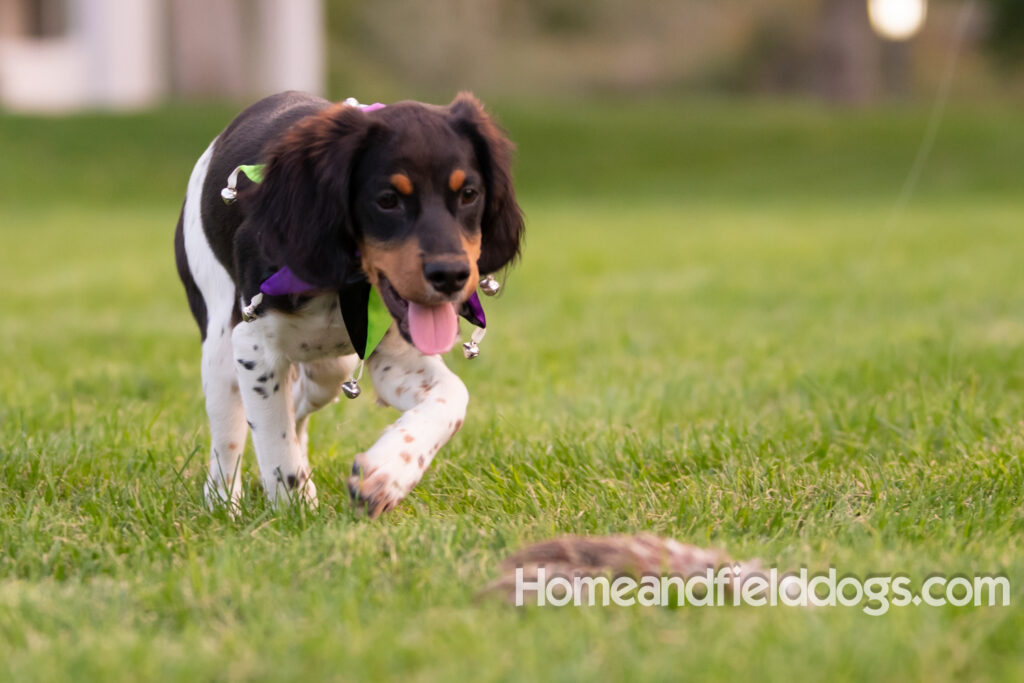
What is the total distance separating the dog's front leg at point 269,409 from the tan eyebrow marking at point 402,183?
630 millimetres

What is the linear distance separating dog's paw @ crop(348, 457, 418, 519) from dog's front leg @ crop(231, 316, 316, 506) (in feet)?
1.37

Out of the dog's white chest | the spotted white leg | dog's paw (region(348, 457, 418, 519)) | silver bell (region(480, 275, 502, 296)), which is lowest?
the spotted white leg

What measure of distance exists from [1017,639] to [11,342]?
6000mm

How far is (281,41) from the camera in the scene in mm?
29422

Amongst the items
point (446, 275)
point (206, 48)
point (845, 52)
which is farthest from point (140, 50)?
point (446, 275)

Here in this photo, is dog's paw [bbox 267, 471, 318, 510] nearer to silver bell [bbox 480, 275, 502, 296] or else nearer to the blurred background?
silver bell [bbox 480, 275, 502, 296]

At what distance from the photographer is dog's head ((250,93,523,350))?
3.24 metres

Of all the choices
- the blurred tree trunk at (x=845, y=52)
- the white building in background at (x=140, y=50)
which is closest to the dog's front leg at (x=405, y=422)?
the white building in background at (x=140, y=50)

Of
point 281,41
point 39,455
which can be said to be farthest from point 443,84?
point 39,455

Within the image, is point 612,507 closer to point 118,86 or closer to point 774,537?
point 774,537

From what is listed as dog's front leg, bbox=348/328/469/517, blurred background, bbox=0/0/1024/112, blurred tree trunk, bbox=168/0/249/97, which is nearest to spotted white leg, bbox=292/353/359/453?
dog's front leg, bbox=348/328/469/517

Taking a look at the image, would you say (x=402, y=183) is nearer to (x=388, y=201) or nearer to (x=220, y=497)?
(x=388, y=201)

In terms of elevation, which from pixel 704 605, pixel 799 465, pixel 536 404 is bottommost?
pixel 536 404

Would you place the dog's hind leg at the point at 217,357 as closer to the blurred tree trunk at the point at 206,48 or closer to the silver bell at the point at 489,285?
the silver bell at the point at 489,285
